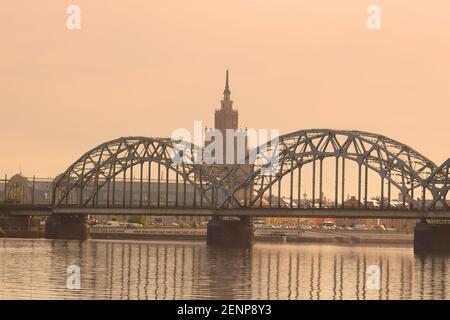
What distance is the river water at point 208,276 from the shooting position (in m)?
86.2

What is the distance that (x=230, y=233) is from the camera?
179500 millimetres

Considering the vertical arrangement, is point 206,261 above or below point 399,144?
below

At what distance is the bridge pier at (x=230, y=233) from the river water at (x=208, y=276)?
2972 cm

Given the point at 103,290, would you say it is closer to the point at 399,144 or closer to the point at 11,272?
the point at 11,272

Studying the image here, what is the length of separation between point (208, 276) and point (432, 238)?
63878 mm

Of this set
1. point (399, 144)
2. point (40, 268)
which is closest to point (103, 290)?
point (40, 268)

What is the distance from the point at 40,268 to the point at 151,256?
3213 centimetres

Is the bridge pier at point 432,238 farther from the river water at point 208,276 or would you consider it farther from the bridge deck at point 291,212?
the river water at point 208,276

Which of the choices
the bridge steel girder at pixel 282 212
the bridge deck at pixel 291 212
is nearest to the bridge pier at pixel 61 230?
the bridge steel girder at pixel 282 212

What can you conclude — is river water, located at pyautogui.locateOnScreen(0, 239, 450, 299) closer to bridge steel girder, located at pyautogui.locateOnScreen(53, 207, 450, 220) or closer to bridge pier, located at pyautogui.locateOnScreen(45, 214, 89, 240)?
bridge steel girder, located at pyautogui.locateOnScreen(53, 207, 450, 220)

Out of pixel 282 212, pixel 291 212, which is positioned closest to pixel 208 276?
pixel 291 212

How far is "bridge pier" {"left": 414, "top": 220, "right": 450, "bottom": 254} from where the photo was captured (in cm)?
16150
